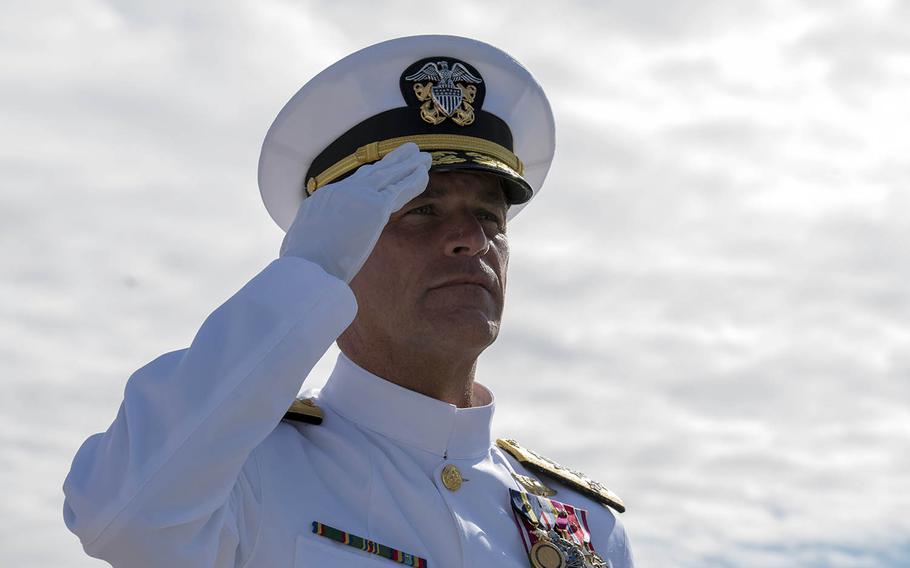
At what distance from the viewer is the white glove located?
13.1 ft

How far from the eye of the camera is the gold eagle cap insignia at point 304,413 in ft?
16.3

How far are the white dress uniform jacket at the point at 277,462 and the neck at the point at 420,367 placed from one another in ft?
0.28

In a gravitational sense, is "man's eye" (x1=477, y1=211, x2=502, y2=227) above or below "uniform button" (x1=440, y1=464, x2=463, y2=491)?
above

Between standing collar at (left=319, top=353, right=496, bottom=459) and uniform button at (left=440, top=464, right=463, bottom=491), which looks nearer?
uniform button at (left=440, top=464, right=463, bottom=491)

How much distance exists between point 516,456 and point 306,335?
2173mm

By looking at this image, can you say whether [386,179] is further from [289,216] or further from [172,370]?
A: [289,216]

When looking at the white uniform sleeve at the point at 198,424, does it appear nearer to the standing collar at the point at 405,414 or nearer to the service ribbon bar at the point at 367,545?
the service ribbon bar at the point at 367,545

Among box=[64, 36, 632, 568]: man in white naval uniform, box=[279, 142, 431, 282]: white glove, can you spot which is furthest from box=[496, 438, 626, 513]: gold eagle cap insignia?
box=[279, 142, 431, 282]: white glove

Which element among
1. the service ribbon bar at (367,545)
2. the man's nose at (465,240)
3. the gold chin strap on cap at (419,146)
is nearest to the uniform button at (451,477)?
the service ribbon bar at (367,545)

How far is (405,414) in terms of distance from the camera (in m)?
5.08

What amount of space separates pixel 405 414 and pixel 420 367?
0.67 ft

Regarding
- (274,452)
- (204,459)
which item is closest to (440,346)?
(274,452)

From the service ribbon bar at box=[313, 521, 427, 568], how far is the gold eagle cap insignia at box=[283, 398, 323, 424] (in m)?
0.60

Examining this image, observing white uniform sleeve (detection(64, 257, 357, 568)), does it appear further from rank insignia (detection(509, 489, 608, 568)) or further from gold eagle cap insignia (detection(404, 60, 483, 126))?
gold eagle cap insignia (detection(404, 60, 483, 126))
